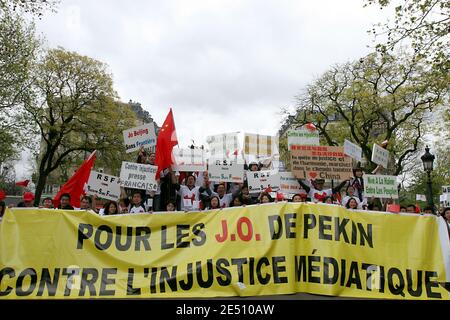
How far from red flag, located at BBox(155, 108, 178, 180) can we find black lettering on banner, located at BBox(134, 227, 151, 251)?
11.5ft

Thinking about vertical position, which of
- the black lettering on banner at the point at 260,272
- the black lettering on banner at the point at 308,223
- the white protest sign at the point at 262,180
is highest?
the white protest sign at the point at 262,180

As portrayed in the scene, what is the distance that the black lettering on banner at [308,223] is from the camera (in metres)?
5.88

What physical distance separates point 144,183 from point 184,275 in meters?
4.03

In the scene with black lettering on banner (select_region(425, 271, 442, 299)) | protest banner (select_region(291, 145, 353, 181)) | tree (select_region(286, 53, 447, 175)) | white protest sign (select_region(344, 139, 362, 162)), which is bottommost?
black lettering on banner (select_region(425, 271, 442, 299))

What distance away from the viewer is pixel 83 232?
600cm

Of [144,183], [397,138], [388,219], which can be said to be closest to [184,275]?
[388,219]

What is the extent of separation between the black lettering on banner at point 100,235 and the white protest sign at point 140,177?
337cm

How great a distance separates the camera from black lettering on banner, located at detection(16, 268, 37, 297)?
18.3ft

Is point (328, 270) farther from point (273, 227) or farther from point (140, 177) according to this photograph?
point (140, 177)

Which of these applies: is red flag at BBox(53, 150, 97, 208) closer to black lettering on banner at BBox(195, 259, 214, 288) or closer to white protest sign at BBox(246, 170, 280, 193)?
white protest sign at BBox(246, 170, 280, 193)

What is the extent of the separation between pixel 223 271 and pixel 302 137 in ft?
16.6

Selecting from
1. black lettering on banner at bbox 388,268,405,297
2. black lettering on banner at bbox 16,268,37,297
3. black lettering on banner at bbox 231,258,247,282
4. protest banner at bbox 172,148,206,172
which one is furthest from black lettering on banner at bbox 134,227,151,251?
protest banner at bbox 172,148,206,172

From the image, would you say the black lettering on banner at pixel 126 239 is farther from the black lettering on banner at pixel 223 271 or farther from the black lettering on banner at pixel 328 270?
the black lettering on banner at pixel 328 270

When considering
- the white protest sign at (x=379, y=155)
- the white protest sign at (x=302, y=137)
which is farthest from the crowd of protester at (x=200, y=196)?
the white protest sign at (x=302, y=137)
